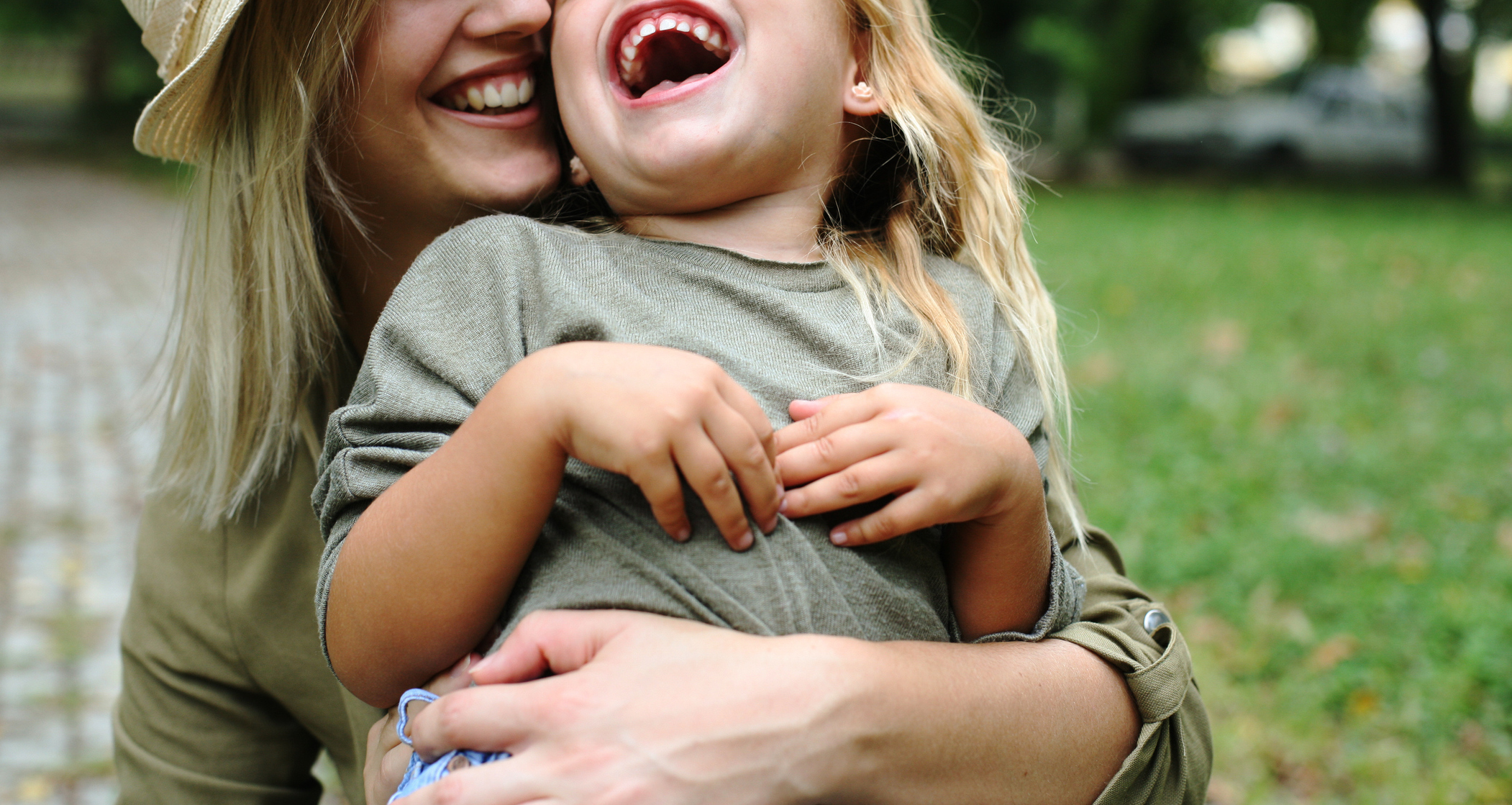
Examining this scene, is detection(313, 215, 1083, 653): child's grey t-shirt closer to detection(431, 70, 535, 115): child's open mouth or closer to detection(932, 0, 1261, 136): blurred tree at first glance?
detection(431, 70, 535, 115): child's open mouth

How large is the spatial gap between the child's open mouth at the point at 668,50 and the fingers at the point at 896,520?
68cm

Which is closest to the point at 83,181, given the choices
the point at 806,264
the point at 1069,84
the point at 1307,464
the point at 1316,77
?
the point at 1069,84

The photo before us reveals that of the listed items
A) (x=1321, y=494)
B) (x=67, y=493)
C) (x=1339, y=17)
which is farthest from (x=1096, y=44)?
(x=67, y=493)

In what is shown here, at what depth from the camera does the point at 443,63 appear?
1.90 m

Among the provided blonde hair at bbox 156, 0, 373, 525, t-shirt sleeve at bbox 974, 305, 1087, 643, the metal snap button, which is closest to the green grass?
t-shirt sleeve at bbox 974, 305, 1087, 643

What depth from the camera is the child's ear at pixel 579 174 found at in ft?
6.55

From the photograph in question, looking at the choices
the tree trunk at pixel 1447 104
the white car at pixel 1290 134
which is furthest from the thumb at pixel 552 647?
the white car at pixel 1290 134

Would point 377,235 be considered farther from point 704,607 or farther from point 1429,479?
point 1429,479

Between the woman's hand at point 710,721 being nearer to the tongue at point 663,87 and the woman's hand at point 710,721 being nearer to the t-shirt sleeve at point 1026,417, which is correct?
the t-shirt sleeve at point 1026,417

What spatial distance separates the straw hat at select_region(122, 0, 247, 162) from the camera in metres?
1.76

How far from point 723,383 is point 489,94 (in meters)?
0.85

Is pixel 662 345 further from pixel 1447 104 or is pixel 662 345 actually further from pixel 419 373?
pixel 1447 104

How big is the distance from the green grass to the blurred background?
0.05 ft

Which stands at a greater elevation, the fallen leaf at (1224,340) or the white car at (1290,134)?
the fallen leaf at (1224,340)
